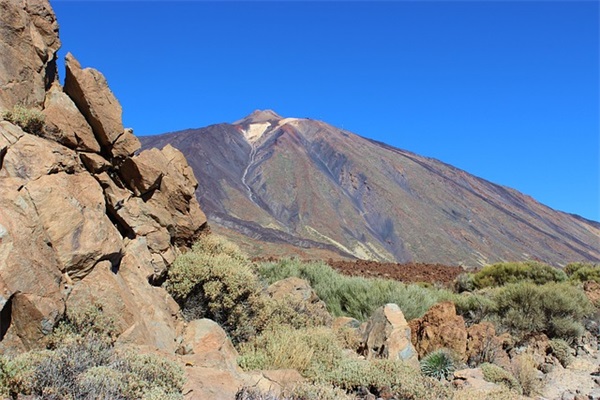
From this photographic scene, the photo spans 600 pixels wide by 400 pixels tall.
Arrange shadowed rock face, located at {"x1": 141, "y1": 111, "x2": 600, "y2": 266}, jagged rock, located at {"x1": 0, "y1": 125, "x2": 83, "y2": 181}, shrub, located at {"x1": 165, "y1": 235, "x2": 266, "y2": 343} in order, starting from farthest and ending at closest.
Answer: shadowed rock face, located at {"x1": 141, "y1": 111, "x2": 600, "y2": 266}
shrub, located at {"x1": 165, "y1": 235, "x2": 266, "y2": 343}
jagged rock, located at {"x1": 0, "y1": 125, "x2": 83, "y2": 181}

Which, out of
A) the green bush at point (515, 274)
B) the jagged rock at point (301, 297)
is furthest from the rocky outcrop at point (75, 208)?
the green bush at point (515, 274)

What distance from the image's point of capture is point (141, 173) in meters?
7.71

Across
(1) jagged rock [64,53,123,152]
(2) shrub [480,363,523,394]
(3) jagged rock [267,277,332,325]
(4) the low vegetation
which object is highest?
(1) jagged rock [64,53,123,152]

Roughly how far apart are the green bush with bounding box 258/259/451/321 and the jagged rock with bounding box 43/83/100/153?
523 cm

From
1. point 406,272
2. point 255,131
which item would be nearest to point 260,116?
point 255,131

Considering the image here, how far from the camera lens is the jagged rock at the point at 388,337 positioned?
726 cm

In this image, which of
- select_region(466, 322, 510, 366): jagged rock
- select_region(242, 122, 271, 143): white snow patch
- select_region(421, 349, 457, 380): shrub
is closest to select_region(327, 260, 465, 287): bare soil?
select_region(466, 322, 510, 366): jagged rock

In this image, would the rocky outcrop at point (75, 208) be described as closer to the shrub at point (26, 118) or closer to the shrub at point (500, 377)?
the shrub at point (26, 118)

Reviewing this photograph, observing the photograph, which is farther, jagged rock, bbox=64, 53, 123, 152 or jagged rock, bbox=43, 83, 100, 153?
jagged rock, bbox=64, 53, 123, 152

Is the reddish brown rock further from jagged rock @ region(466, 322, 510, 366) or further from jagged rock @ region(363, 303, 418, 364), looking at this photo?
jagged rock @ region(363, 303, 418, 364)

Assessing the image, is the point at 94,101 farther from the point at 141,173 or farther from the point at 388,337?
the point at 388,337

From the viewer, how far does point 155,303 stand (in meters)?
6.19

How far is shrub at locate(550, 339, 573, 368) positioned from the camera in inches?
348

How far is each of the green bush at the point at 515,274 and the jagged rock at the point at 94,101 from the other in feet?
43.7
